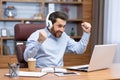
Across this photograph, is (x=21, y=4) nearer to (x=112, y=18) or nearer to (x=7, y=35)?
(x=7, y=35)

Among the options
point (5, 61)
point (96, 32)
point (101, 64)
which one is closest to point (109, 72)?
point (101, 64)

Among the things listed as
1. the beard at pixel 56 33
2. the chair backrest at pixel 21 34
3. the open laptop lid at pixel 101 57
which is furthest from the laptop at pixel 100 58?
the chair backrest at pixel 21 34

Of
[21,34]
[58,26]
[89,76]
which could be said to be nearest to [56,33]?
[58,26]

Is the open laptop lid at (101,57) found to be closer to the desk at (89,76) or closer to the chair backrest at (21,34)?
the desk at (89,76)

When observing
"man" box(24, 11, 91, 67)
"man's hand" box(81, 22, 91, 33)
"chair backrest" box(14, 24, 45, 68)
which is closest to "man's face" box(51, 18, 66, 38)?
"man" box(24, 11, 91, 67)

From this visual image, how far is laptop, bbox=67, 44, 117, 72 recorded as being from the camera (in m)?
2.16

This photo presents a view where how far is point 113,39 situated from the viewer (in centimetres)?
424

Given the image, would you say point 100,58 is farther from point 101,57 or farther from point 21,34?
point 21,34

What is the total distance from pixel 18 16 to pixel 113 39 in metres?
1.78

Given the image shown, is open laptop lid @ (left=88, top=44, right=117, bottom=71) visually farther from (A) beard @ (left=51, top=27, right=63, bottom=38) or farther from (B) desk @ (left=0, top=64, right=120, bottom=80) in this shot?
(A) beard @ (left=51, top=27, right=63, bottom=38)

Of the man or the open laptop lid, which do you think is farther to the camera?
the man

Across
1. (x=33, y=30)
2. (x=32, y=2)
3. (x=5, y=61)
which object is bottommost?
(x=5, y=61)

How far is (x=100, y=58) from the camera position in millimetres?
2234

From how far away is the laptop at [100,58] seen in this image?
85.2 inches
